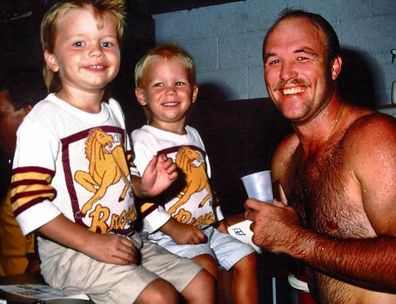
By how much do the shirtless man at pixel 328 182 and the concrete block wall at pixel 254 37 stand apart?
2280mm

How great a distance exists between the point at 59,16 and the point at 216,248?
47.1 inches

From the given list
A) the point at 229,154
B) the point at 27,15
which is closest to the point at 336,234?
the point at 229,154

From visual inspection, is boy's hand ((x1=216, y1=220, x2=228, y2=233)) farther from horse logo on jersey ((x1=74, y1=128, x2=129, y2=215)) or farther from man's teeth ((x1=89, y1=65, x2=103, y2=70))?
man's teeth ((x1=89, y1=65, x2=103, y2=70))

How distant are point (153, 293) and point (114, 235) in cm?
23

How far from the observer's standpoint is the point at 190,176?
2225mm

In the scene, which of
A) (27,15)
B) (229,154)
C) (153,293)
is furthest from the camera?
(27,15)

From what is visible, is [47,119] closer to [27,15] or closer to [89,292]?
[89,292]

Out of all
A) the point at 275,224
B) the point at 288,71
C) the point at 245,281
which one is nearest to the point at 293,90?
the point at 288,71

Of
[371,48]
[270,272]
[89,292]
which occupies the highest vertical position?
[371,48]

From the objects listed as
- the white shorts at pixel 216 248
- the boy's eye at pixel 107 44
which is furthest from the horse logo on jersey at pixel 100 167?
the white shorts at pixel 216 248

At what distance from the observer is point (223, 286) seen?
208 centimetres

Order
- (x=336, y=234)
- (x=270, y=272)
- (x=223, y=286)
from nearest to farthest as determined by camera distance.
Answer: (x=336, y=234)
(x=223, y=286)
(x=270, y=272)

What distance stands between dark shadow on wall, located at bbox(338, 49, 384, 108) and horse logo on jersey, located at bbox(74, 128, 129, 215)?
110 inches

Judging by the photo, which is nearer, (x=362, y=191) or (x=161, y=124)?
(x=362, y=191)
